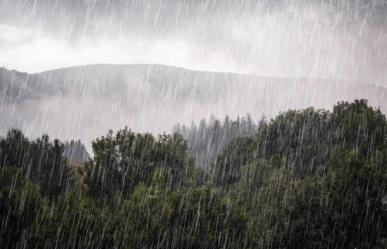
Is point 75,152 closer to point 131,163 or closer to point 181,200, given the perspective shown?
point 131,163

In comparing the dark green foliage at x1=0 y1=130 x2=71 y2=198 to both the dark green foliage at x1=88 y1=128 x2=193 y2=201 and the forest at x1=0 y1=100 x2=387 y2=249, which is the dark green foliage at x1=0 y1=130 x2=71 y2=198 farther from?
the dark green foliage at x1=88 y1=128 x2=193 y2=201

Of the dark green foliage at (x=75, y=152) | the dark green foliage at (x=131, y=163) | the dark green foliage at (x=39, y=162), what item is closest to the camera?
the dark green foliage at (x=131, y=163)

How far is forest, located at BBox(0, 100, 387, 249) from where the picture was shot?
758 inches

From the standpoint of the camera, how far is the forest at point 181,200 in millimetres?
19250

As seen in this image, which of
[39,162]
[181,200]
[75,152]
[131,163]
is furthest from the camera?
[75,152]

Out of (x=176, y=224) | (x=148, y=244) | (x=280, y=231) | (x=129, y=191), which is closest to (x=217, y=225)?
(x=176, y=224)

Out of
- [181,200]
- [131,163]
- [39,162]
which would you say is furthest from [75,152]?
[181,200]

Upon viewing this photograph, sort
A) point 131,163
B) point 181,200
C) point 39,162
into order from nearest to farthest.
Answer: point 181,200
point 131,163
point 39,162

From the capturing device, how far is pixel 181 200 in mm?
20047

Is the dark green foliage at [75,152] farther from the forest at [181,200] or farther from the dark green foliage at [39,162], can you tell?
the forest at [181,200]

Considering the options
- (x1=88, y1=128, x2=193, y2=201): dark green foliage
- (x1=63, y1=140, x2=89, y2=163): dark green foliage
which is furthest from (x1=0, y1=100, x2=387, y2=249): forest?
(x1=63, y1=140, x2=89, y2=163): dark green foliage

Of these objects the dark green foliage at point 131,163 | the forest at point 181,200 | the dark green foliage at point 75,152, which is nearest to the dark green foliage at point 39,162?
the forest at point 181,200

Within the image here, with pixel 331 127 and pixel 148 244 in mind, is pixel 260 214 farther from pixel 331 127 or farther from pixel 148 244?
pixel 331 127

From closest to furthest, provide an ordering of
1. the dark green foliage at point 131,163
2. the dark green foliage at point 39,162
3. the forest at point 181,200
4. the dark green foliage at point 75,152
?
1. the forest at point 181,200
2. the dark green foliage at point 131,163
3. the dark green foliage at point 39,162
4. the dark green foliage at point 75,152
